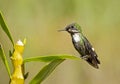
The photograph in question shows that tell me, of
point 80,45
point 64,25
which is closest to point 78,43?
point 80,45

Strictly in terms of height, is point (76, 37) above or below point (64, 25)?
above

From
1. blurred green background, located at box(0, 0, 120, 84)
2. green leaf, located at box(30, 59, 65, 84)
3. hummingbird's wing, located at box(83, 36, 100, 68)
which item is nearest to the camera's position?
green leaf, located at box(30, 59, 65, 84)

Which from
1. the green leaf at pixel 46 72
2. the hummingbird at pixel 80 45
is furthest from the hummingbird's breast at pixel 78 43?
the green leaf at pixel 46 72

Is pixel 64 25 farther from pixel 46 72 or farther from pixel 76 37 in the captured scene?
pixel 46 72

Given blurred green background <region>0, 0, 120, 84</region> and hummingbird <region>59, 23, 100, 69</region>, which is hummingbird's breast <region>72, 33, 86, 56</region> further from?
blurred green background <region>0, 0, 120, 84</region>

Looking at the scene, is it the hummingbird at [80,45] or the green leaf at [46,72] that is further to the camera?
the hummingbird at [80,45]

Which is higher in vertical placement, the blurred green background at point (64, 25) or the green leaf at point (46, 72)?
the green leaf at point (46, 72)

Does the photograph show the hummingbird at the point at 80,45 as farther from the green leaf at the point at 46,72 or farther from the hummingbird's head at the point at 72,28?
the green leaf at the point at 46,72

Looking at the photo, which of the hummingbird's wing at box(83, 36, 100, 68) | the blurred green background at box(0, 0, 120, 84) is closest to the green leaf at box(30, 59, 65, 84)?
the hummingbird's wing at box(83, 36, 100, 68)
